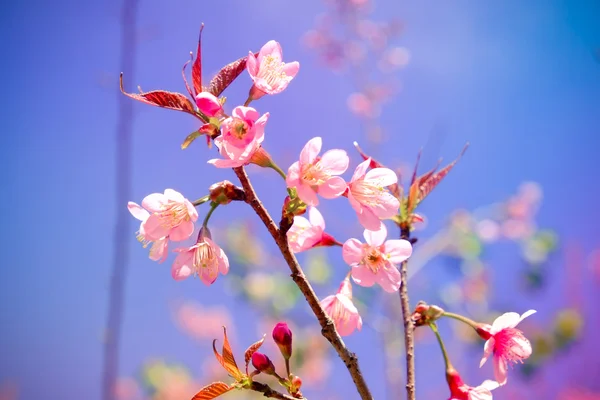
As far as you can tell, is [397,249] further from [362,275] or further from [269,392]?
[269,392]

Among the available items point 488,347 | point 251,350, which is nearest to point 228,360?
point 251,350

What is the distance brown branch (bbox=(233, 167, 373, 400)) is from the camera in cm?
37

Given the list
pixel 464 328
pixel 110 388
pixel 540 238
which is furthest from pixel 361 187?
pixel 540 238

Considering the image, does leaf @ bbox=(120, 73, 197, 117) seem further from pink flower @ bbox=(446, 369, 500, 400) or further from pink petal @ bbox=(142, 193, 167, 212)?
pink flower @ bbox=(446, 369, 500, 400)

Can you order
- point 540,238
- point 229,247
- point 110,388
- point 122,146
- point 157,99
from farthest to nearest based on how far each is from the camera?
point 540,238 → point 229,247 → point 122,146 → point 110,388 → point 157,99

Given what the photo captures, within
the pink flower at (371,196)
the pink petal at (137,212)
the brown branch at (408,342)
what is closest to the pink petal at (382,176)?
the pink flower at (371,196)

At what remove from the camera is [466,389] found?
0.44m

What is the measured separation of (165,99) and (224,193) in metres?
0.09

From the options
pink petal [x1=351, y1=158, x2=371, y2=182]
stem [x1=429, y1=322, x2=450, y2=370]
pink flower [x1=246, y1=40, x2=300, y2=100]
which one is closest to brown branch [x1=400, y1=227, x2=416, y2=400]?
stem [x1=429, y1=322, x2=450, y2=370]

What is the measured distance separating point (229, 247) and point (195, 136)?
8.32 ft

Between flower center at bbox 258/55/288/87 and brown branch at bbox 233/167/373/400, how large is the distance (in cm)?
10

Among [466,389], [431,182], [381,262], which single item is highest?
[431,182]

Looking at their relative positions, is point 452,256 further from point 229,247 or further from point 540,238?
point 229,247

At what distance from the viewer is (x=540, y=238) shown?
321cm
